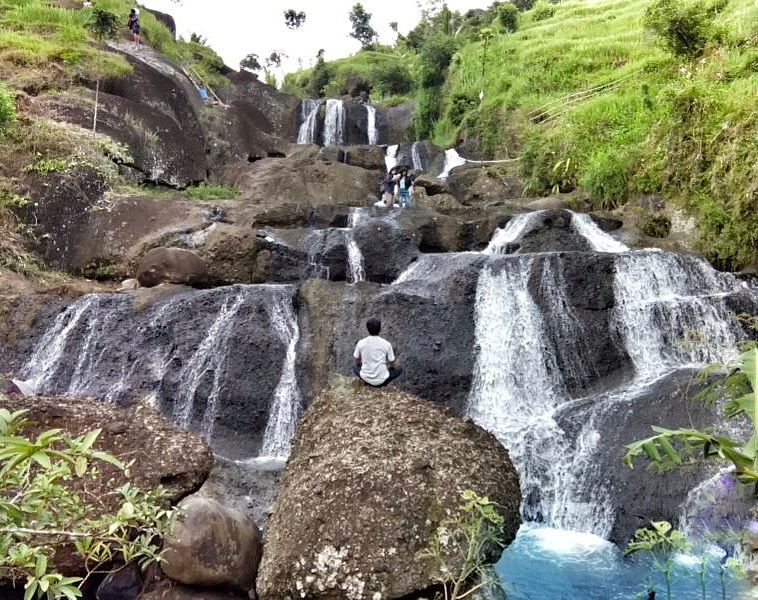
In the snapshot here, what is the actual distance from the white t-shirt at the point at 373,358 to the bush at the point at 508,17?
90.1ft

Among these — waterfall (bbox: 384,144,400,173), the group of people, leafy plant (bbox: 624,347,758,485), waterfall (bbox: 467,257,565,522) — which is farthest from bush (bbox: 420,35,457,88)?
leafy plant (bbox: 624,347,758,485)

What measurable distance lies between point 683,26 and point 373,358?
13.7 meters

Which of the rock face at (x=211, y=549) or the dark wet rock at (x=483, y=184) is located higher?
the dark wet rock at (x=483, y=184)

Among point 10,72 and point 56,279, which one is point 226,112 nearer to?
point 10,72

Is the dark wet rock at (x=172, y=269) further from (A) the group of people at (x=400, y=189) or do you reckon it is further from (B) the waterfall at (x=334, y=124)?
(B) the waterfall at (x=334, y=124)

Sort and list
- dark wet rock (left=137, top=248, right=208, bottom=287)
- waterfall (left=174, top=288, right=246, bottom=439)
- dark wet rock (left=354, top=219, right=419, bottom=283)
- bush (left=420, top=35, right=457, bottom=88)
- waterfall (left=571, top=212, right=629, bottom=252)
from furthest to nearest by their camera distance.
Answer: bush (left=420, top=35, right=457, bottom=88)
dark wet rock (left=354, top=219, right=419, bottom=283)
waterfall (left=571, top=212, right=629, bottom=252)
dark wet rock (left=137, top=248, right=208, bottom=287)
waterfall (left=174, top=288, right=246, bottom=439)

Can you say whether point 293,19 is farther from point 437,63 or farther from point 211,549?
point 211,549

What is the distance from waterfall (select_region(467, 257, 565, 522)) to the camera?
7262mm

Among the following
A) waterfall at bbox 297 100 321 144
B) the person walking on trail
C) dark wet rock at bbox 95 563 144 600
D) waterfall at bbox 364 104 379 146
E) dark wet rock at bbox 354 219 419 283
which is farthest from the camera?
waterfall at bbox 364 104 379 146

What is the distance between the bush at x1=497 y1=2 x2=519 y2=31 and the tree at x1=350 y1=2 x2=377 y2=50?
25729mm

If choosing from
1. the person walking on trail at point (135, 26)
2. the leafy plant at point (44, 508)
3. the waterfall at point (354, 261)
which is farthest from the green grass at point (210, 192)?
the leafy plant at point (44, 508)

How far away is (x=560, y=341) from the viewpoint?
31.3 ft

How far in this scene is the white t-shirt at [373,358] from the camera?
640cm

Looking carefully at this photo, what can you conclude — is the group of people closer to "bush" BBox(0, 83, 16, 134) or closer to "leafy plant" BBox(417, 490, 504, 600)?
"bush" BBox(0, 83, 16, 134)
